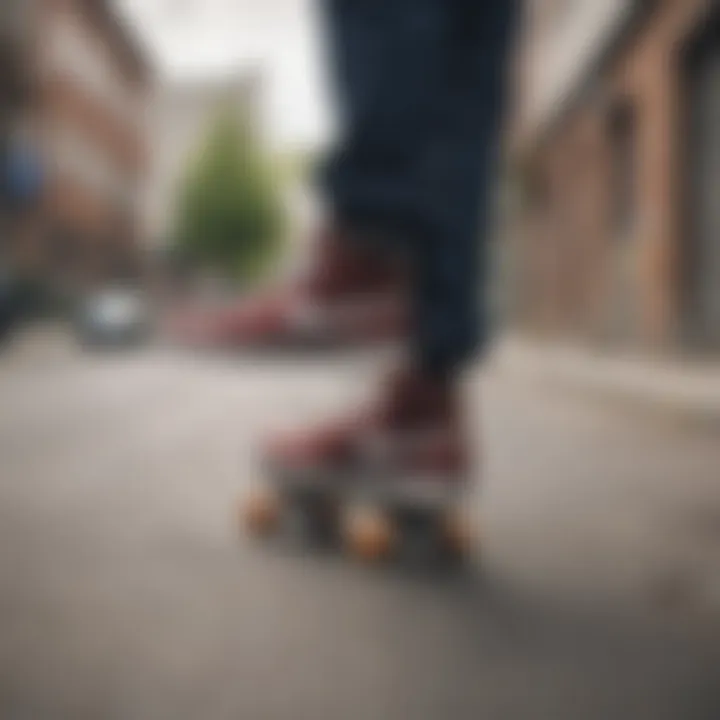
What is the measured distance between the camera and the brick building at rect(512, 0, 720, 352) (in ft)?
1.08

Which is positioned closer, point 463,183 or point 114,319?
point 114,319

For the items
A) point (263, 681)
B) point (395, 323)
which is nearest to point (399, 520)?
point (395, 323)

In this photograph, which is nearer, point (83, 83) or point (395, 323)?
point (83, 83)

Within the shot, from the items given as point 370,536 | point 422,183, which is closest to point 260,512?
point 370,536

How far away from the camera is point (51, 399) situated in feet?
0.84

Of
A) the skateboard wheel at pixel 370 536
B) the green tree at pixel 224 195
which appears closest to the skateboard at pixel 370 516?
the skateboard wheel at pixel 370 536

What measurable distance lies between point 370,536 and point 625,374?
0.45ft

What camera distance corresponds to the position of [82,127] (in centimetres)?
28

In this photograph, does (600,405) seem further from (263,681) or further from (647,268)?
(263,681)

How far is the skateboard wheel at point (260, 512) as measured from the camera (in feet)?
1.26

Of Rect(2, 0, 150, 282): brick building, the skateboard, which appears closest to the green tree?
Rect(2, 0, 150, 282): brick building

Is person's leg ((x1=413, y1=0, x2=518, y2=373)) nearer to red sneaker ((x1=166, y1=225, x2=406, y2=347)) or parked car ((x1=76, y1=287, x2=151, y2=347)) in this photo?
red sneaker ((x1=166, y1=225, x2=406, y2=347))

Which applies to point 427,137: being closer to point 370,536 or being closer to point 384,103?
point 384,103

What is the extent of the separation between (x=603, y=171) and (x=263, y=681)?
0.81 ft
